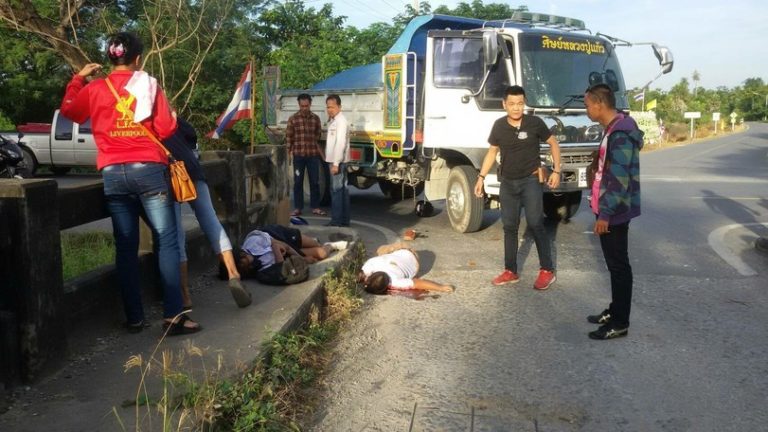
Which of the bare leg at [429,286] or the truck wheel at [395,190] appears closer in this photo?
the bare leg at [429,286]

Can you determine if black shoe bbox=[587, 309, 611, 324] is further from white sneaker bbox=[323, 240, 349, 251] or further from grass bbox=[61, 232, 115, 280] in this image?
grass bbox=[61, 232, 115, 280]

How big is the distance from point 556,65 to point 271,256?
5.08 metres

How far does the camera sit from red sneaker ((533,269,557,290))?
6738 millimetres

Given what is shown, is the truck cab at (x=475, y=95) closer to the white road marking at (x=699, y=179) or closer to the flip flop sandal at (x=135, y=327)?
the flip flop sandal at (x=135, y=327)

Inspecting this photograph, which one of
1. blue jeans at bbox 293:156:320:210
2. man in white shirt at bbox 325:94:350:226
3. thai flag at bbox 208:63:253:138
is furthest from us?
blue jeans at bbox 293:156:320:210

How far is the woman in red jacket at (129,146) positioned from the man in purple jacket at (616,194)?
2950mm

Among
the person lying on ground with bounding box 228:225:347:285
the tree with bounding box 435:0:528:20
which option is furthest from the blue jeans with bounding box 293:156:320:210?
the tree with bounding box 435:0:528:20

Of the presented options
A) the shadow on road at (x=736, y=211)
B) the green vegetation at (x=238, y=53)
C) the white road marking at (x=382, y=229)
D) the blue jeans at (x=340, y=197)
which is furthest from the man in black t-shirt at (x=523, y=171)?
the green vegetation at (x=238, y=53)

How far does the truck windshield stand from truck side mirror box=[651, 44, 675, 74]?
94 cm

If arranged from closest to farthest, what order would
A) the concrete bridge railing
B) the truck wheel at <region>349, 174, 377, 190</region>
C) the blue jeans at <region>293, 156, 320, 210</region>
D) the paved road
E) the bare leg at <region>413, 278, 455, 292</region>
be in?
the concrete bridge railing → the paved road → the bare leg at <region>413, 278, 455, 292</region> → the blue jeans at <region>293, 156, 320, 210</region> → the truck wheel at <region>349, 174, 377, 190</region>

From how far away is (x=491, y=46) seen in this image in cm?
Result: 878

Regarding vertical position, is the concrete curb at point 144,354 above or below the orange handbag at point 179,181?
below

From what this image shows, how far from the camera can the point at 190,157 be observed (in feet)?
16.2

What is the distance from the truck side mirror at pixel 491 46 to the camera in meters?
8.77
